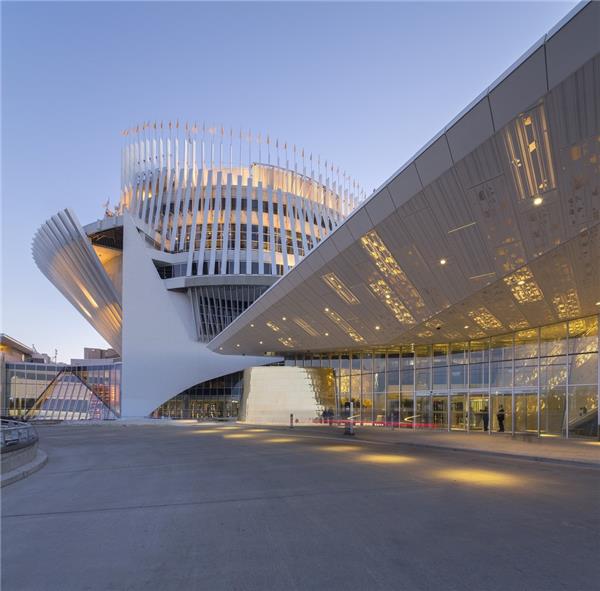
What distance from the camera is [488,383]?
27.1 meters

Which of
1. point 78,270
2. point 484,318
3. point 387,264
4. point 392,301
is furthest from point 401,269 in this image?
point 78,270

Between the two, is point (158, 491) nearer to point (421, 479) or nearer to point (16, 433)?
point (421, 479)

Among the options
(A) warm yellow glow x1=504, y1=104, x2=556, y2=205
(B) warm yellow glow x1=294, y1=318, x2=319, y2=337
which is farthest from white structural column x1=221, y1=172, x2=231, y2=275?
(A) warm yellow glow x1=504, y1=104, x2=556, y2=205

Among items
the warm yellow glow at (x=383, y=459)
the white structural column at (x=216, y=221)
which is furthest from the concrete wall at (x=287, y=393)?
the warm yellow glow at (x=383, y=459)

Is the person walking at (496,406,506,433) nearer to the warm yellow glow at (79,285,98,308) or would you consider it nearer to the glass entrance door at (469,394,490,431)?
the glass entrance door at (469,394,490,431)

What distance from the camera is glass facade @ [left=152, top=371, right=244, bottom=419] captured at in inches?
2149

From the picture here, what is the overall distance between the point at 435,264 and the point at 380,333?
1063cm

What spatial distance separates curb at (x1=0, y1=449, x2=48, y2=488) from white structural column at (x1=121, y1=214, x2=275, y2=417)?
34999 millimetres

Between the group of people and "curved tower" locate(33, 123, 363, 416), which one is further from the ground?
"curved tower" locate(33, 123, 363, 416)

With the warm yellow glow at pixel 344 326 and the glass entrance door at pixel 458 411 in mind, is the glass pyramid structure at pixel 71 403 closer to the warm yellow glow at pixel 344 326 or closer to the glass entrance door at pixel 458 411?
the warm yellow glow at pixel 344 326

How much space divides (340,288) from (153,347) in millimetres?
33039

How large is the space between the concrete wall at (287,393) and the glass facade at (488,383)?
1.40m

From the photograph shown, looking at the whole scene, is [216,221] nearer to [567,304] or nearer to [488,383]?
[488,383]

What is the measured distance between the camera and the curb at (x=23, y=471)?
35.6ft
